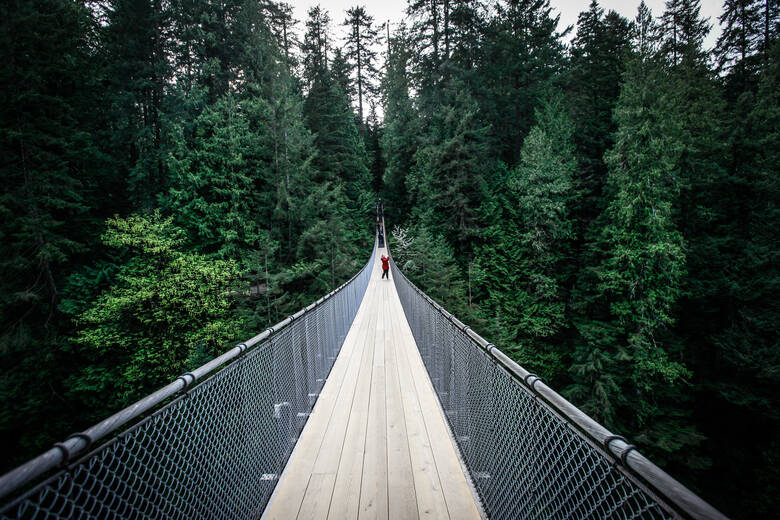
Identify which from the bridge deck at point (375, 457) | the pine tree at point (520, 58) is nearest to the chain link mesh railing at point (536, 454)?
the bridge deck at point (375, 457)

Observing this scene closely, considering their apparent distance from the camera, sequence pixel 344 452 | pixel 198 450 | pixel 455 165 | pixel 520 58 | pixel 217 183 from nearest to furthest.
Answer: pixel 198 450 → pixel 344 452 → pixel 217 183 → pixel 455 165 → pixel 520 58

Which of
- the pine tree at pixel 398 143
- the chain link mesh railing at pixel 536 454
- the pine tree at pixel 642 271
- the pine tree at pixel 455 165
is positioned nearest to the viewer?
the chain link mesh railing at pixel 536 454

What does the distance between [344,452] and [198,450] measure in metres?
1.35

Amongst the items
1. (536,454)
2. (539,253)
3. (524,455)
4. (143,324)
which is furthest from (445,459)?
(539,253)

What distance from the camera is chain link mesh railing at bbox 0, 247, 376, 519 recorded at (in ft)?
3.47

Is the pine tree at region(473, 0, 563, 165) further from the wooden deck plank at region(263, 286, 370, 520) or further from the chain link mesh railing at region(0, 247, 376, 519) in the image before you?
the chain link mesh railing at region(0, 247, 376, 519)

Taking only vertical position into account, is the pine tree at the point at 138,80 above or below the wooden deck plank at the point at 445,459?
above

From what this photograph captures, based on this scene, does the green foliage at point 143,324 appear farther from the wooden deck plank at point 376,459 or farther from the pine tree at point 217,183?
the wooden deck plank at point 376,459

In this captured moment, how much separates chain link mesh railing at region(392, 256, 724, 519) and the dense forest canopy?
11653 mm

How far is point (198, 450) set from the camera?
1783 millimetres

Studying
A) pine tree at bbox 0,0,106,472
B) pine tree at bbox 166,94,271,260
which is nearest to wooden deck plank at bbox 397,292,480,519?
pine tree at bbox 166,94,271,260

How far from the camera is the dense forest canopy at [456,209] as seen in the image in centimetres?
1112

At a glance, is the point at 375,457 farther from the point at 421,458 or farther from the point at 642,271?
the point at 642,271

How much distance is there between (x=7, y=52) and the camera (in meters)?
10.8
